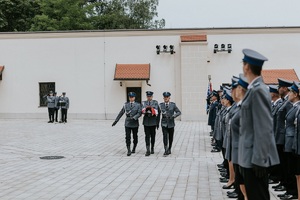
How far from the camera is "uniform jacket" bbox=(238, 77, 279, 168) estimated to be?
379cm

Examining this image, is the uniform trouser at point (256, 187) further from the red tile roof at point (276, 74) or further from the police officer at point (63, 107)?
the red tile roof at point (276, 74)

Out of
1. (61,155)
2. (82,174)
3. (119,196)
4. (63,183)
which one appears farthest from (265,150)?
(61,155)

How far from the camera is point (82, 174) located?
9266 millimetres

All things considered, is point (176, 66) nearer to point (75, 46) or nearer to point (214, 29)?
point (214, 29)

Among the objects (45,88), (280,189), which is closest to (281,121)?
(280,189)

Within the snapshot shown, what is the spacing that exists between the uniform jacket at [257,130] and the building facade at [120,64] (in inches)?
897

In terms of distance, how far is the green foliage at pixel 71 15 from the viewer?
4322 cm

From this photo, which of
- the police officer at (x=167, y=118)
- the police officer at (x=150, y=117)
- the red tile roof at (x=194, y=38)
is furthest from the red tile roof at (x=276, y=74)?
the police officer at (x=150, y=117)

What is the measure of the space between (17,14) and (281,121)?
140 feet

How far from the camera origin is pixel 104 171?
31.7 ft

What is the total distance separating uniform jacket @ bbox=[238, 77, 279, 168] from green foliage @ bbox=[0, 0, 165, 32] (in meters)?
40.7

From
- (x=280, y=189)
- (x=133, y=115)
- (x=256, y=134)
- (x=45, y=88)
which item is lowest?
(x=280, y=189)

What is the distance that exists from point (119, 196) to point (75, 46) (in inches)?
878

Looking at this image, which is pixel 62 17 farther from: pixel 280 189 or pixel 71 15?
pixel 280 189
